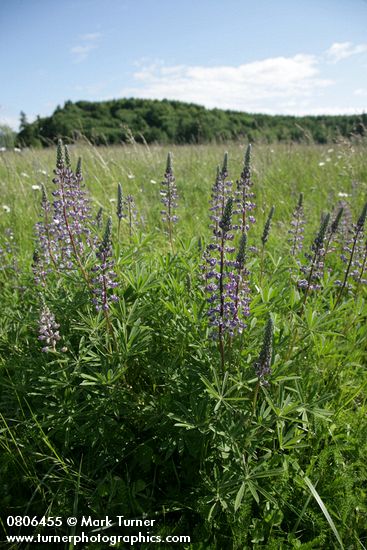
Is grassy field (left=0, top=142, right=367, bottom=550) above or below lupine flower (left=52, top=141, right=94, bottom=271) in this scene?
below

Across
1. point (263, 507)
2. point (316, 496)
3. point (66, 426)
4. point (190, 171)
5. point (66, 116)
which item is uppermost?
point (66, 116)

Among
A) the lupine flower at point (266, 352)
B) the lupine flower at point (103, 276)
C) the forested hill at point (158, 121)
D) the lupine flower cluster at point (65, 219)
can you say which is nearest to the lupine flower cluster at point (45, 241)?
the lupine flower cluster at point (65, 219)

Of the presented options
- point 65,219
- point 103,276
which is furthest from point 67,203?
point 103,276

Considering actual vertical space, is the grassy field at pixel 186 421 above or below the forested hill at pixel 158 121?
below

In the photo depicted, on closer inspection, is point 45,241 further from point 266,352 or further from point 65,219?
point 266,352

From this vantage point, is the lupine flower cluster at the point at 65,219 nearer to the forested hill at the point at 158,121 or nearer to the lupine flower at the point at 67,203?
the lupine flower at the point at 67,203

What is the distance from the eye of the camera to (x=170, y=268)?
116 inches

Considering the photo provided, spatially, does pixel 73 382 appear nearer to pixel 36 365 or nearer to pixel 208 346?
pixel 36 365

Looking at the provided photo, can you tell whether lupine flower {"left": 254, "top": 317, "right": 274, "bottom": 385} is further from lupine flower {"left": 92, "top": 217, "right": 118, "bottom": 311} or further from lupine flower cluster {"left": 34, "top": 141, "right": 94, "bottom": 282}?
lupine flower cluster {"left": 34, "top": 141, "right": 94, "bottom": 282}

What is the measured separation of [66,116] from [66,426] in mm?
28131

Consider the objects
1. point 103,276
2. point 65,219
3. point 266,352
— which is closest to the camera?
point 266,352

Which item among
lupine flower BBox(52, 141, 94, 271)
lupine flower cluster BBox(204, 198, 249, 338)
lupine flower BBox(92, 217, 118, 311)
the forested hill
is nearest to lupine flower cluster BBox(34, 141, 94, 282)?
lupine flower BBox(52, 141, 94, 271)

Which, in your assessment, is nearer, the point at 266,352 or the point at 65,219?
the point at 266,352

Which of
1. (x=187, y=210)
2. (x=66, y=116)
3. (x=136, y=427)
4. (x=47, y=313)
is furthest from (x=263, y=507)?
(x=66, y=116)
